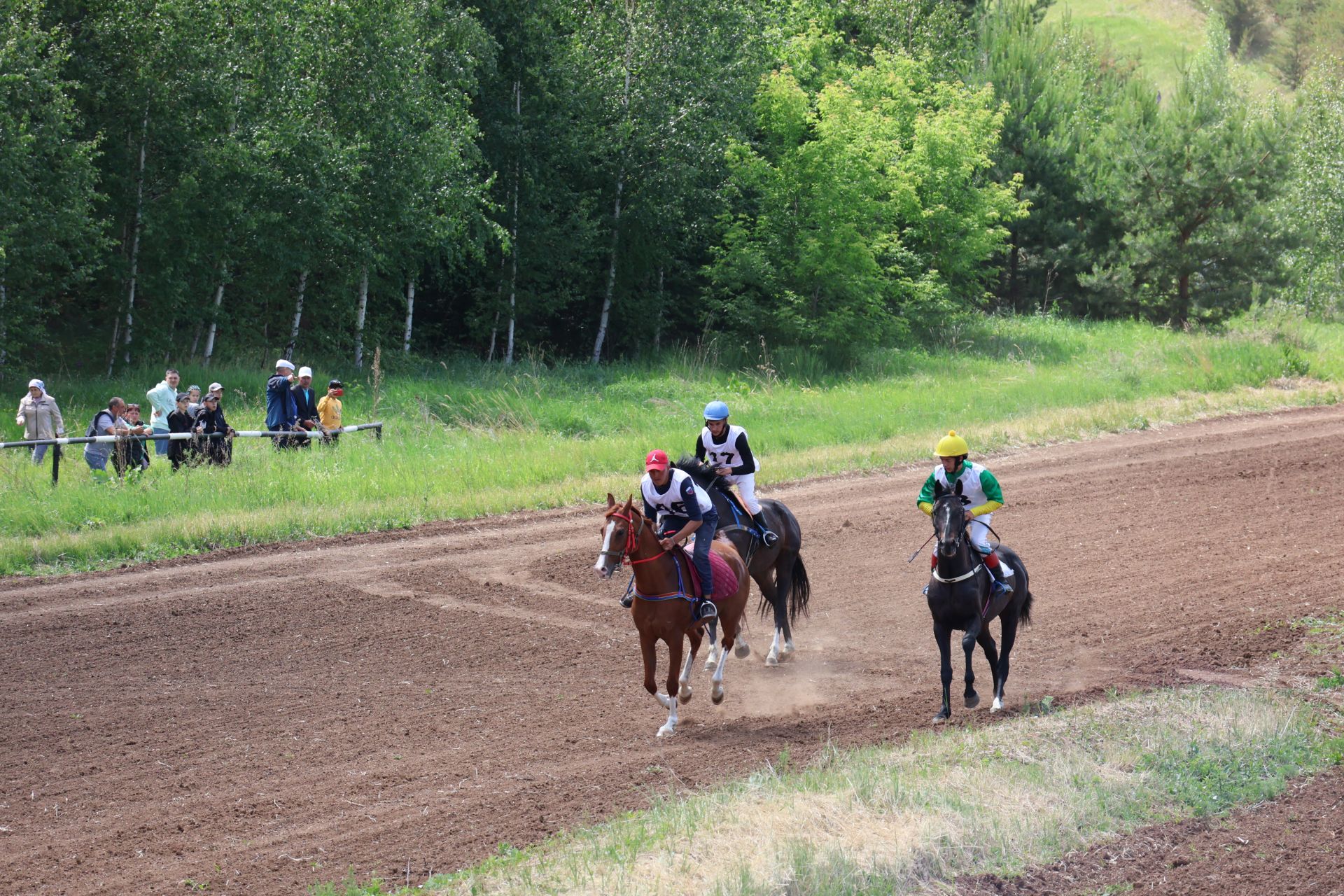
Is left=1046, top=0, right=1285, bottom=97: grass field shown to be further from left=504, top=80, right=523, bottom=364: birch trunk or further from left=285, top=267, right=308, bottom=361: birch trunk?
left=285, top=267, right=308, bottom=361: birch trunk

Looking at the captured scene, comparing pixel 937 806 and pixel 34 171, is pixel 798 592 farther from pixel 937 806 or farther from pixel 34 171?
pixel 34 171

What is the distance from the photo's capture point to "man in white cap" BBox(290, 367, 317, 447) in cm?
1941

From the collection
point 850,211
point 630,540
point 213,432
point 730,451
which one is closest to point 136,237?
point 213,432

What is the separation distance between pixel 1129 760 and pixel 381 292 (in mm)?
25518

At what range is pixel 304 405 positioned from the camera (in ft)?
64.2

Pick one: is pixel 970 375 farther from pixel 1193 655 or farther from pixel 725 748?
pixel 725 748

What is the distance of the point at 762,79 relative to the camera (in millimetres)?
33719

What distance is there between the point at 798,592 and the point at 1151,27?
4220 inches

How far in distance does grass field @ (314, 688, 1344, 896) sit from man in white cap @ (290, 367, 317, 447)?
490 inches

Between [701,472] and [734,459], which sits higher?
[734,459]

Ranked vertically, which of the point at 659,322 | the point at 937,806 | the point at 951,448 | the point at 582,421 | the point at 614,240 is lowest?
the point at 937,806

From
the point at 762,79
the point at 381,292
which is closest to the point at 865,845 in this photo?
the point at 381,292

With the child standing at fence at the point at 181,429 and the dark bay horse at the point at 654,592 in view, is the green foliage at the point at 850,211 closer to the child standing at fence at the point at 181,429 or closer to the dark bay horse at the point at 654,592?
the child standing at fence at the point at 181,429

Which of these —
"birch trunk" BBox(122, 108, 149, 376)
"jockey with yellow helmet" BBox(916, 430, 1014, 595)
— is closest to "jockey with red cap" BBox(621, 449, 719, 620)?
"jockey with yellow helmet" BBox(916, 430, 1014, 595)
